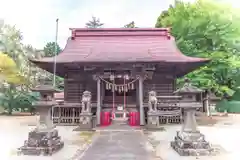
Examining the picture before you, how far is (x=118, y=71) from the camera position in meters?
8.88

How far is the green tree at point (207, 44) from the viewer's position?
10359 mm

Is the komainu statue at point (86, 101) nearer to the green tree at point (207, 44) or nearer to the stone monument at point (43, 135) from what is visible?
the stone monument at point (43, 135)

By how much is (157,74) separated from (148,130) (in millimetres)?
2820

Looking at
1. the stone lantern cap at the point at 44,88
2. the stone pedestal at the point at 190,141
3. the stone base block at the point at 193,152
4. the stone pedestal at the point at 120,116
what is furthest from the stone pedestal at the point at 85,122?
the stone base block at the point at 193,152

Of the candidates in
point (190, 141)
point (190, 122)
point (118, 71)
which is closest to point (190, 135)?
point (190, 141)

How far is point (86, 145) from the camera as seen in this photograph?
492 centimetres

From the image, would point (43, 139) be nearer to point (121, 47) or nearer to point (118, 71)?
point (118, 71)

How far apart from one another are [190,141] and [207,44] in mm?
8227

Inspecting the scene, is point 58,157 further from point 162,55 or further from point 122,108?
point 162,55

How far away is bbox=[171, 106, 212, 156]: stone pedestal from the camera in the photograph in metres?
4.11

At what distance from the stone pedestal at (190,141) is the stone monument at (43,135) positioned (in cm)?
228

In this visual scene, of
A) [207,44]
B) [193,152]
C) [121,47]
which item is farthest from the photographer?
[207,44]

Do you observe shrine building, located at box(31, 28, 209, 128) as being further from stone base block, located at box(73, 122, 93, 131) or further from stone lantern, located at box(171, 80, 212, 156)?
stone lantern, located at box(171, 80, 212, 156)

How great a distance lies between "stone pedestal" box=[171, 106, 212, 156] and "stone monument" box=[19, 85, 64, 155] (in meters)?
2.28
